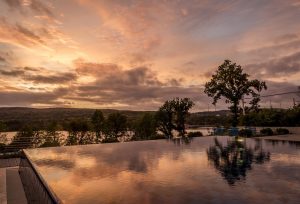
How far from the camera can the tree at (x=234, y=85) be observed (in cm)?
3197

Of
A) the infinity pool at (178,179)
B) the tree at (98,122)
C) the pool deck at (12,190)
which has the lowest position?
the pool deck at (12,190)

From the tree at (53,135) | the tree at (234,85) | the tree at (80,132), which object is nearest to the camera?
the tree at (53,135)

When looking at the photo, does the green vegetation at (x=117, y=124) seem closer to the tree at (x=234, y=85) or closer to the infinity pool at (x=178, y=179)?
the tree at (x=234, y=85)

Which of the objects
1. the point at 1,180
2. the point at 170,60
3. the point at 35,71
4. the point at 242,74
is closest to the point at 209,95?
the point at 242,74

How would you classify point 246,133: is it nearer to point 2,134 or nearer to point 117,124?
point 117,124

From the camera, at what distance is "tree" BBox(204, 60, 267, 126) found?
3197 centimetres

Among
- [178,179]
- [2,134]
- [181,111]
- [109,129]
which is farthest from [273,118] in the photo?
[2,134]

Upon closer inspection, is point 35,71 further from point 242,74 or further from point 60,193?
point 242,74

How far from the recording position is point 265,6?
17531 mm

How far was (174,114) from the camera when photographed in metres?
35.8

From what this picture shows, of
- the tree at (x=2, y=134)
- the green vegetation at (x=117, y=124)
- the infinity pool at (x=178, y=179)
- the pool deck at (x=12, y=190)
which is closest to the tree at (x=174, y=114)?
the green vegetation at (x=117, y=124)

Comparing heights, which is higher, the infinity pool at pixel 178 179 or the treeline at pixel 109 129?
the treeline at pixel 109 129

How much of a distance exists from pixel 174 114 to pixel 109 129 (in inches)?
362

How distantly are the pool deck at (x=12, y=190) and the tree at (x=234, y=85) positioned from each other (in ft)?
81.8
